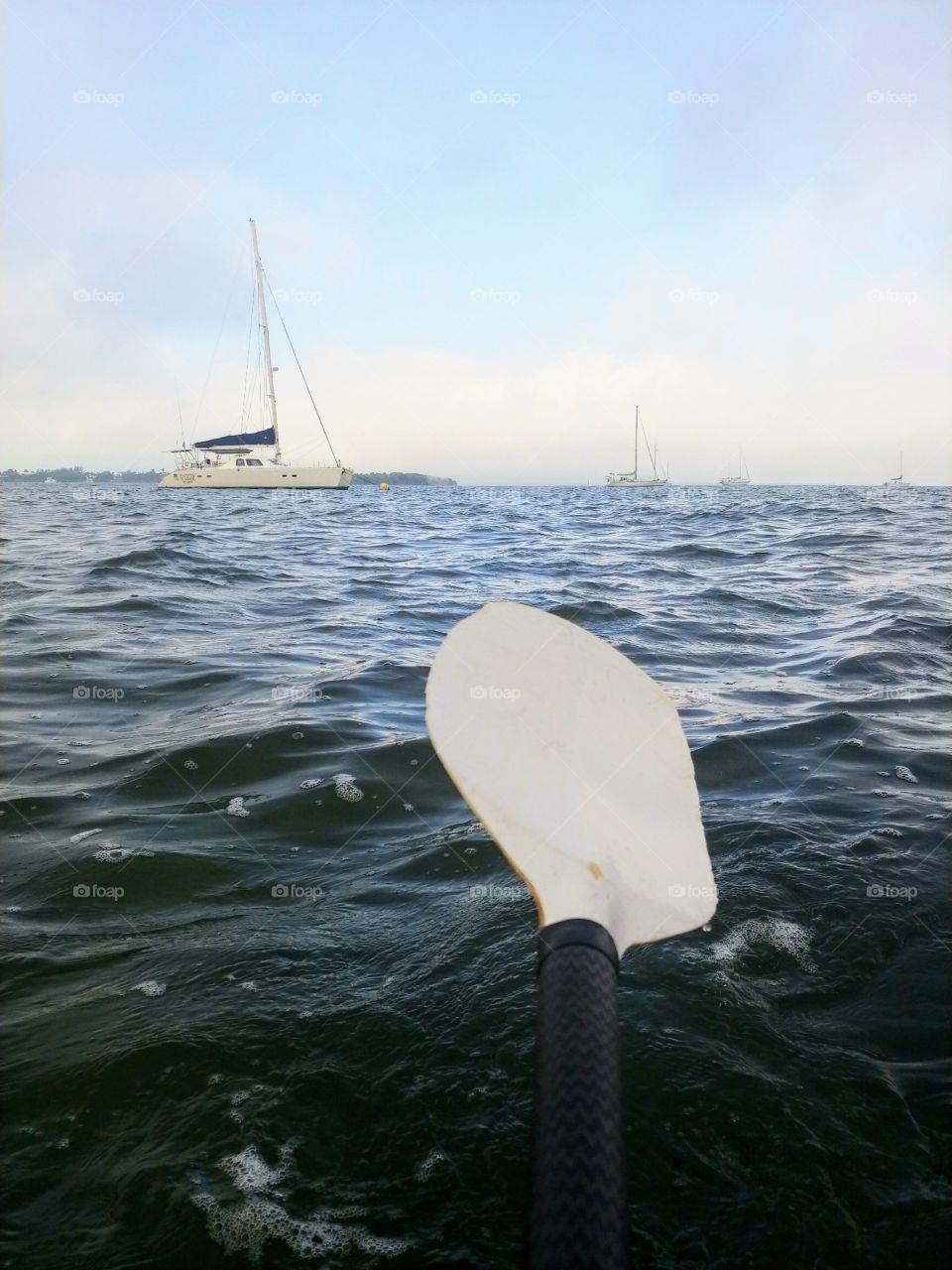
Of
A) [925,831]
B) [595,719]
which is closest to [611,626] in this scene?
[925,831]

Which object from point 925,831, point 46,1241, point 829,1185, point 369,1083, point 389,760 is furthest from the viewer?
point 389,760

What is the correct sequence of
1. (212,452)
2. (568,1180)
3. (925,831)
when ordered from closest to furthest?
(568,1180) < (925,831) < (212,452)

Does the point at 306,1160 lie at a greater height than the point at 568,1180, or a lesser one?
lesser

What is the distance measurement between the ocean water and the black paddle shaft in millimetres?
480

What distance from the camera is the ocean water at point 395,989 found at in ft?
4.90

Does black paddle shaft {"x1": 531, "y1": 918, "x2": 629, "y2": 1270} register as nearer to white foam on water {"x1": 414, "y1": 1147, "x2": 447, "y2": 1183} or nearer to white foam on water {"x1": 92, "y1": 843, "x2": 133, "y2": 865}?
white foam on water {"x1": 414, "y1": 1147, "x2": 447, "y2": 1183}

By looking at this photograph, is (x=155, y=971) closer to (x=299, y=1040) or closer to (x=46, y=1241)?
(x=299, y=1040)

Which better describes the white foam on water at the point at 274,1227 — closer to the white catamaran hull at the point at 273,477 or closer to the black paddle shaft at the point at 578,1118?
the black paddle shaft at the point at 578,1118

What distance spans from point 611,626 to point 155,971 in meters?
5.67

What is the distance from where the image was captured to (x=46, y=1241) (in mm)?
1429
